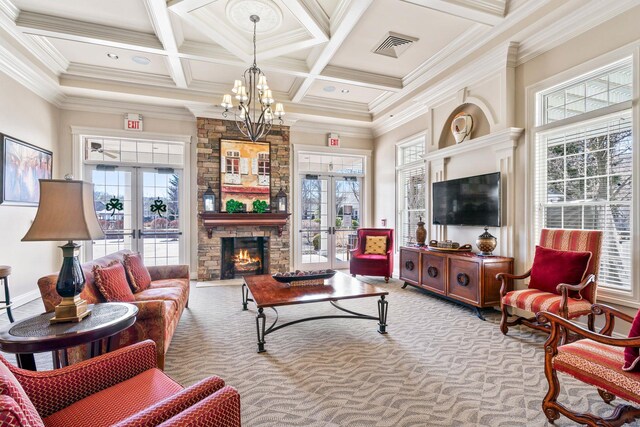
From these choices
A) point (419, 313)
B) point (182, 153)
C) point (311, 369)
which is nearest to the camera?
point (311, 369)

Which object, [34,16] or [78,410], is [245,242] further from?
[78,410]

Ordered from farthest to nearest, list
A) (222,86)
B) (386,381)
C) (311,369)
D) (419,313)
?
(222,86)
(419,313)
(311,369)
(386,381)

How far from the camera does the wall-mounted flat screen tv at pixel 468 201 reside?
4.07 meters

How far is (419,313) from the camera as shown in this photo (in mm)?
3977

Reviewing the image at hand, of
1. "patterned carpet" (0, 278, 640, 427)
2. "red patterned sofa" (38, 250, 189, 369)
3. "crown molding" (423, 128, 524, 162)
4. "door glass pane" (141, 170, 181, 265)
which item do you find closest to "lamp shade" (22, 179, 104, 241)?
"red patterned sofa" (38, 250, 189, 369)

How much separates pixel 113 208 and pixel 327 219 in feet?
13.6

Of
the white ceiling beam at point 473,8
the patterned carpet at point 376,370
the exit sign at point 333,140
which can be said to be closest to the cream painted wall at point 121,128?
the patterned carpet at point 376,370

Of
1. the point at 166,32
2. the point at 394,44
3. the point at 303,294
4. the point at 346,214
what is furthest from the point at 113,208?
the point at 394,44

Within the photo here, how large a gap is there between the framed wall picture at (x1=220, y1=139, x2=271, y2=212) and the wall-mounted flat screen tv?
3211 millimetres

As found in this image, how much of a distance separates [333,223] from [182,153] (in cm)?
342

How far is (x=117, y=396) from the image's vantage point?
1.39 meters

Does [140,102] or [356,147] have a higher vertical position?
[140,102]

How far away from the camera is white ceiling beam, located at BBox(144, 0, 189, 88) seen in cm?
325

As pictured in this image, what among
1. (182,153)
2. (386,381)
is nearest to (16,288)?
(182,153)
